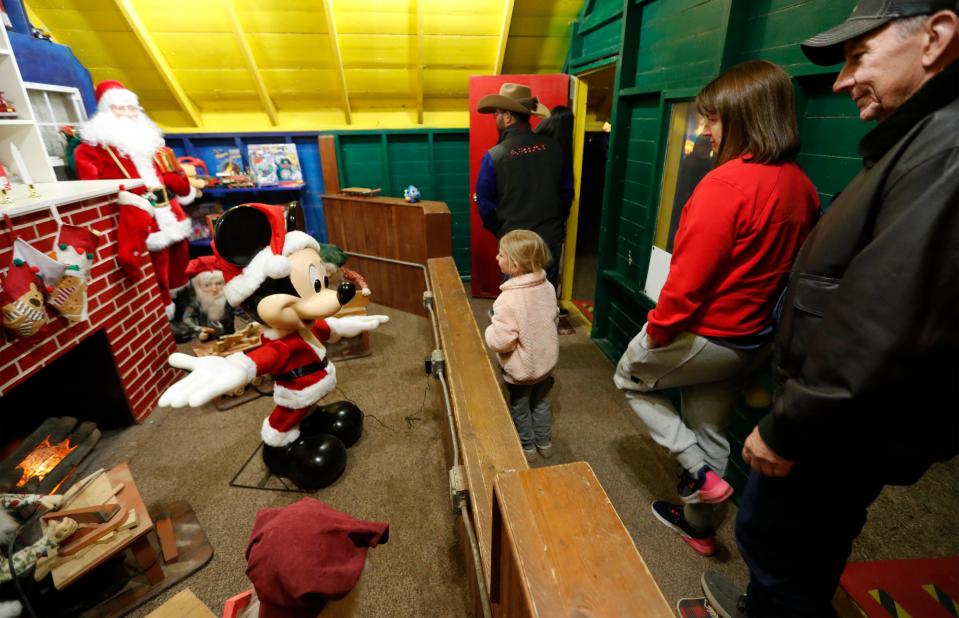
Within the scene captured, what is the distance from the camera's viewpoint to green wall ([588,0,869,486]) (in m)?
1.63

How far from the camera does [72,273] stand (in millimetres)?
2178

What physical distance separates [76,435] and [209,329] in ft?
4.54

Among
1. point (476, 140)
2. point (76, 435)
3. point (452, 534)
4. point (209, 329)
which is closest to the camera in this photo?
point (452, 534)

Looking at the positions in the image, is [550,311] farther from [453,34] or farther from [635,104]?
[453,34]

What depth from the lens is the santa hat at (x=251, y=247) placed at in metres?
1.75

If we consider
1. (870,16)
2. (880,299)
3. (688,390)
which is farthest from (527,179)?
(880,299)

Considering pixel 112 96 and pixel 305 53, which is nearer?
pixel 112 96

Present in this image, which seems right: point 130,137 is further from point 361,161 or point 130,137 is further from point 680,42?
point 680,42

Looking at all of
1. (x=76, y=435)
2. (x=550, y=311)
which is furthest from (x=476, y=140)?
(x=76, y=435)

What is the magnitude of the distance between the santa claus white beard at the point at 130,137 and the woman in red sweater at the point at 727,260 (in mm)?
3754

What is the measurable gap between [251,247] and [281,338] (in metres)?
0.40

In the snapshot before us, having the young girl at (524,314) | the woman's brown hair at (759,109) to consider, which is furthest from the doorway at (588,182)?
the woman's brown hair at (759,109)

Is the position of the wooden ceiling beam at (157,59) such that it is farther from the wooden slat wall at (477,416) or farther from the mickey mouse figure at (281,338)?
the wooden slat wall at (477,416)

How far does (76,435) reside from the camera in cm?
239
